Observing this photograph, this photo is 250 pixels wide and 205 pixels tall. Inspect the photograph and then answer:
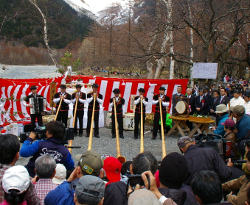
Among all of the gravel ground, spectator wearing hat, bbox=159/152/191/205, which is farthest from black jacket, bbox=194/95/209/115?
spectator wearing hat, bbox=159/152/191/205

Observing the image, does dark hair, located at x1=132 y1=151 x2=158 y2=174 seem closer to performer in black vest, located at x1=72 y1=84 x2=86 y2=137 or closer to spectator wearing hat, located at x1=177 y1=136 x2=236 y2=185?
spectator wearing hat, located at x1=177 y1=136 x2=236 y2=185

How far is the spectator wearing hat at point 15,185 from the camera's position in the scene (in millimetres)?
2014

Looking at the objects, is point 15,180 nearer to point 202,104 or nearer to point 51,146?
point 51,146

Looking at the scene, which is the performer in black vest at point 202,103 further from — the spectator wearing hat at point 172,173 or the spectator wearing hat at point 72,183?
the spectator wearing hat at point 72,183

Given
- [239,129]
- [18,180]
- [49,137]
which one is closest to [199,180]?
[18,180]

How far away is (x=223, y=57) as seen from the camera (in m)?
9.48

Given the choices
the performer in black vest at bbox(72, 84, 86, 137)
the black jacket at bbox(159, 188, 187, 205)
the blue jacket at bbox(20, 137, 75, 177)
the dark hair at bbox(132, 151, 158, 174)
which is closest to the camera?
the black jacket at bbox(159, 188, 187, 205)

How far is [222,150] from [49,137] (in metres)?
Answer: 2.62

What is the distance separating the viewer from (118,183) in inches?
95.7

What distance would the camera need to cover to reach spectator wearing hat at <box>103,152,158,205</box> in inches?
89.7

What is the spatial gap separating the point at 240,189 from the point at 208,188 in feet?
2.35

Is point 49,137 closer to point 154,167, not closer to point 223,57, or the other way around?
point 154,167

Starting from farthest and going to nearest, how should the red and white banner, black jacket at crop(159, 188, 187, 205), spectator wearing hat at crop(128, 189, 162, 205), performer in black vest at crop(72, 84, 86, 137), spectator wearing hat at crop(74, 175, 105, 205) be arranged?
the red and white banner → performer in black vest at crop(72, 84, 86, 137) → black jacket at crop(159, 188, 187, 205) → spectator wearing hat at crop(74, 175, 105, 205) → spectator wearing hat at crop(128, 189, 162, 205)

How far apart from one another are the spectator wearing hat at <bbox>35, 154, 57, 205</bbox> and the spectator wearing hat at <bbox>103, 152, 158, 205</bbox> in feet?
2.10
